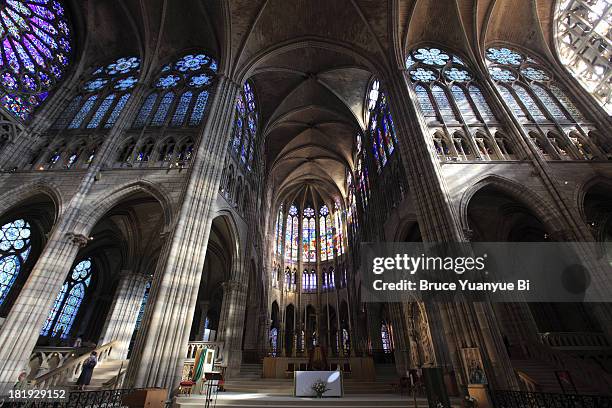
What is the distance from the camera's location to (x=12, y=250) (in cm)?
1395

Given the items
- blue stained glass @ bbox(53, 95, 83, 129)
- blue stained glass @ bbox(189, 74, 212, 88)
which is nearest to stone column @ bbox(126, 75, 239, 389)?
blue stained glass @ bbox(189, 74, 212, 88)

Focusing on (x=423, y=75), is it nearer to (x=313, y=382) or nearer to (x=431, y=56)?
(x=431, y=56)

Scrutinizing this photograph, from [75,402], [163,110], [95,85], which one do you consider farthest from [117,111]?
[75,402]

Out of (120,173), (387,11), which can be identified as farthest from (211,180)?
(387,11)

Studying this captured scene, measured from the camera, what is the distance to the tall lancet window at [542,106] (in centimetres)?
1222

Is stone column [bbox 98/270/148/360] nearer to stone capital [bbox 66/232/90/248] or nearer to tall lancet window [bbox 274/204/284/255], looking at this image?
stone capital [bbox 66/232/90/248]

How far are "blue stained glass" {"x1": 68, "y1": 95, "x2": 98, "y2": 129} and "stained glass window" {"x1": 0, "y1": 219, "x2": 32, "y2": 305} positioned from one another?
5.87 meters

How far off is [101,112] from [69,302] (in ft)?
39.9

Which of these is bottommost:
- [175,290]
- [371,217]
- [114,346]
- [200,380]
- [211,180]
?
[200,380]

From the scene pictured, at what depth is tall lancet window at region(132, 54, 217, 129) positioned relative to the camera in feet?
45.5

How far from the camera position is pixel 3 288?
1354cm

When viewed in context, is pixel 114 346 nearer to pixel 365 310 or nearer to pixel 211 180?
pixel 211 180

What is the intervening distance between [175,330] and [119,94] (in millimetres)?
13427

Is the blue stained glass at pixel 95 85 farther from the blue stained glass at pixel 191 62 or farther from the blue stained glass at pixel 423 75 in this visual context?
the blue stained glass at pixel 423 75
